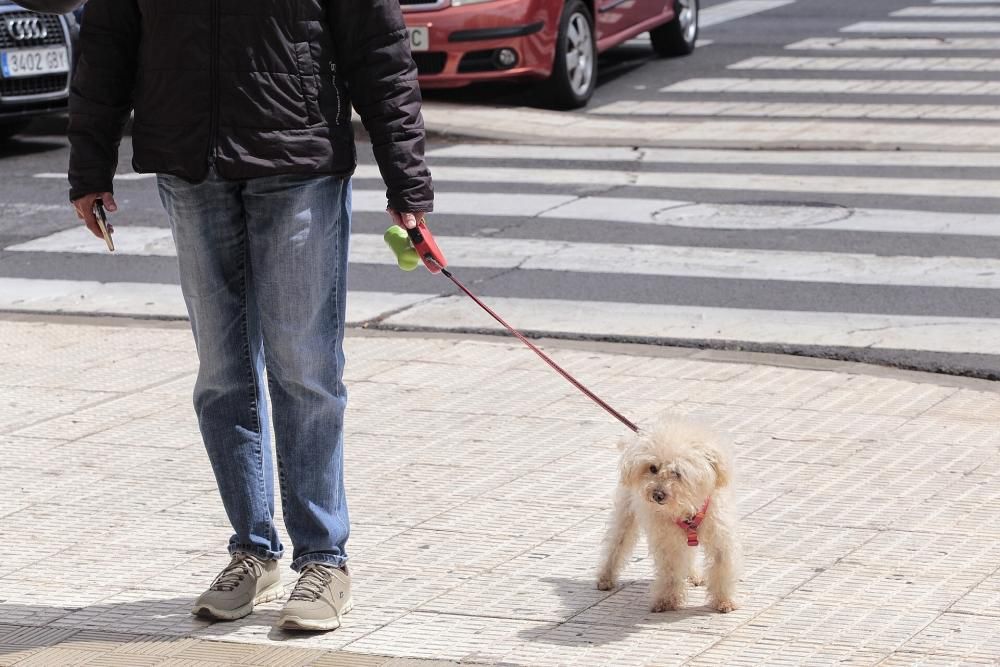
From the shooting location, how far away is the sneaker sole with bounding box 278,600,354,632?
14.3ft

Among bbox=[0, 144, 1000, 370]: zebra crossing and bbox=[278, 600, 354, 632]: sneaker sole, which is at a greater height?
bbox=[278, 600, 354, 632]: sneaker sole

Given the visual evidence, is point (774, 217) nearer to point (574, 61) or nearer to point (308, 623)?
point (574, 61)

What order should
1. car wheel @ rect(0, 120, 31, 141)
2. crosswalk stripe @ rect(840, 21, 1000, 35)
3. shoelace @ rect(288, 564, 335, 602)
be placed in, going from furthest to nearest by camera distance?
1. crosswalk stripe @ rect(840, 21, 1000, 35)
2. car wheel @ rect(0, 120, 31, 141)
3. shoelace @ rect(288, 564, 335, 602)

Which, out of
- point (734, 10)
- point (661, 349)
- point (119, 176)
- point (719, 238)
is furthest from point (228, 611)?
point (734, 10)

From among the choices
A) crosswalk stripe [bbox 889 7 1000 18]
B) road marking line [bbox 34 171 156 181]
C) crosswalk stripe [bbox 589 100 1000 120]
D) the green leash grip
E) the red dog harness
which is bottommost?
road marking line [bbox 34 171 156 181]

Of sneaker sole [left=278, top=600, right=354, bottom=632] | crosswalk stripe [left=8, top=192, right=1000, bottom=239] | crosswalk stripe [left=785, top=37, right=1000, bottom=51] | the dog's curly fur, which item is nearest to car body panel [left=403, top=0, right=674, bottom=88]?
crosswalk stripe [left=8, top=192, right=1000, bottom=239]

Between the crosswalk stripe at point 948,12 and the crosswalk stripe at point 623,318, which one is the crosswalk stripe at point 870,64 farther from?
the crosswalk stripe at point 623,318

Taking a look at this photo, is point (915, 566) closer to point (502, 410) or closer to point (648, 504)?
point (648, 504)

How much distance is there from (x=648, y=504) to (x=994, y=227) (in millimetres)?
5813

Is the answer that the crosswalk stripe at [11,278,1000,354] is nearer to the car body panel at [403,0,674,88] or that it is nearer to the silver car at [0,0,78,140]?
the silver car at [0,0,78,140]

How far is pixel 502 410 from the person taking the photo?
21.6 ft

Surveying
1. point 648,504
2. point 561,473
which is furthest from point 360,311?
point 648,504

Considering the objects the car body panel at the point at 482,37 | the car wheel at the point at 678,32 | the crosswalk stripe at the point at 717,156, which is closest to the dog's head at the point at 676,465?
the crosswalk stripe at the point at 717,156

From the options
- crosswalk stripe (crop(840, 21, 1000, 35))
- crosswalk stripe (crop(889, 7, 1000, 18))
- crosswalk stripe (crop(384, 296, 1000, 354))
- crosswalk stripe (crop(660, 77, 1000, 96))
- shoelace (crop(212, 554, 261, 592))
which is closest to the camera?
shoelace (crop(212, 554, 261, 592))
